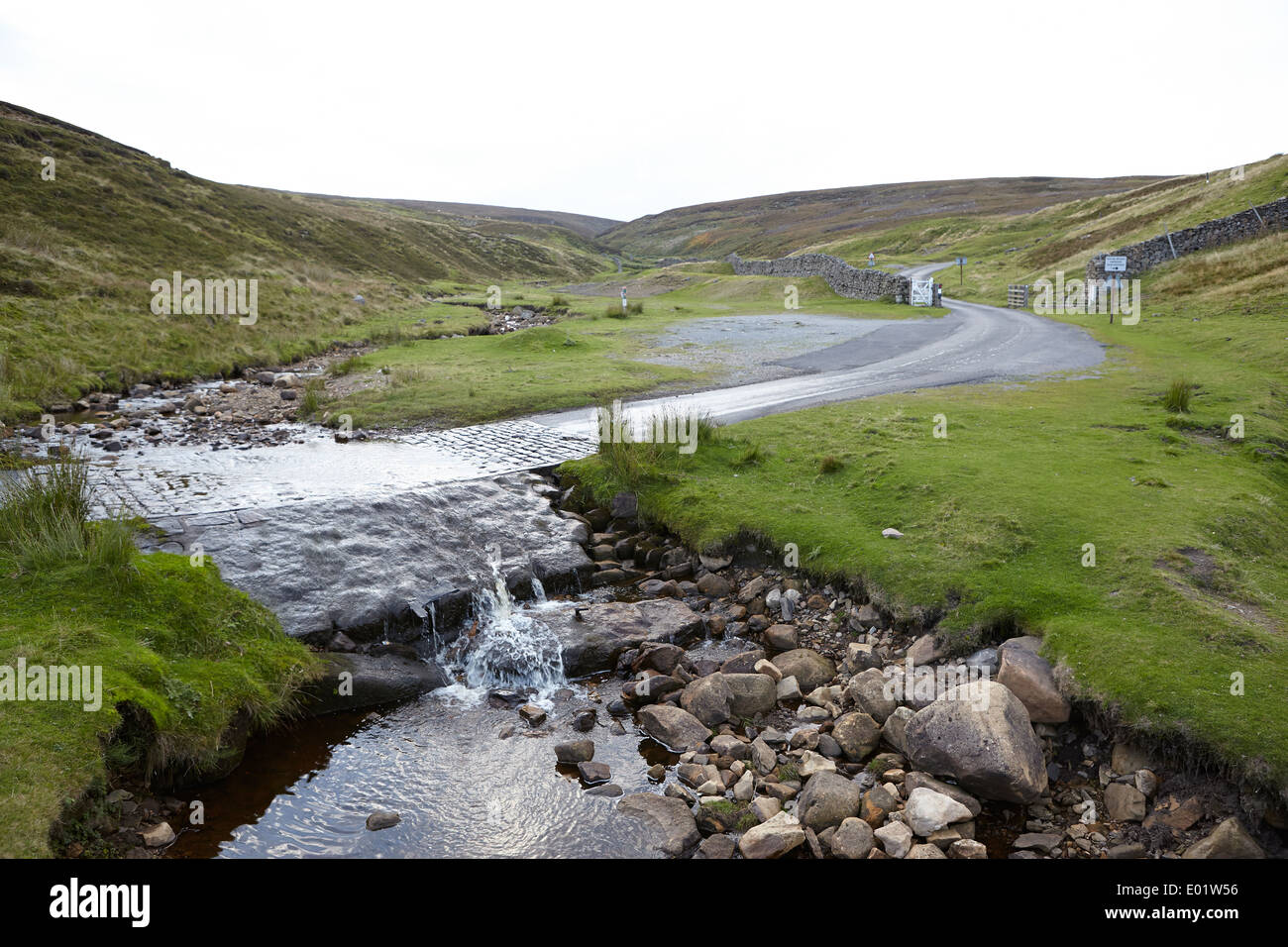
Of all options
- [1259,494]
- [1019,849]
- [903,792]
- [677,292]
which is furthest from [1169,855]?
[677,292]

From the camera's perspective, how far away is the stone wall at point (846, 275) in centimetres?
4512

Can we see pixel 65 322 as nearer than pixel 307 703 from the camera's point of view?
No

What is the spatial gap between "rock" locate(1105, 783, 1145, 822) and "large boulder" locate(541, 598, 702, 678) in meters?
4.92

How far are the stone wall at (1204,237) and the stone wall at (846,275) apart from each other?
437 inches

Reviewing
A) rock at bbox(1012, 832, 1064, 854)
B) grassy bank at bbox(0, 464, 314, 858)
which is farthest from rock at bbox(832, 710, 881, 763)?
grassy bank at bbox(0, 464, 314, 858)

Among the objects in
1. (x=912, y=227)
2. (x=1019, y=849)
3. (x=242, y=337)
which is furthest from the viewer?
(x=912, y=227)

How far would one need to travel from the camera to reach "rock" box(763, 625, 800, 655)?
368 inches

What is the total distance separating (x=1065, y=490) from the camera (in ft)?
37.3

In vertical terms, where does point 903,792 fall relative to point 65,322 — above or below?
below

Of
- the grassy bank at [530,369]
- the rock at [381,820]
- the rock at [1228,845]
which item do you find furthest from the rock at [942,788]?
the grassy bank at [530,369]

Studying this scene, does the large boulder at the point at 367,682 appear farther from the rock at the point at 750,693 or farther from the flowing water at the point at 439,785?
the rock at the point at 750,693

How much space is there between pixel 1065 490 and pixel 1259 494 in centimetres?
294

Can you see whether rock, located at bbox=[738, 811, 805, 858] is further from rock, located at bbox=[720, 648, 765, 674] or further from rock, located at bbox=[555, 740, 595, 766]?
rock, located at bbox=[720, 648, 765, 674]
